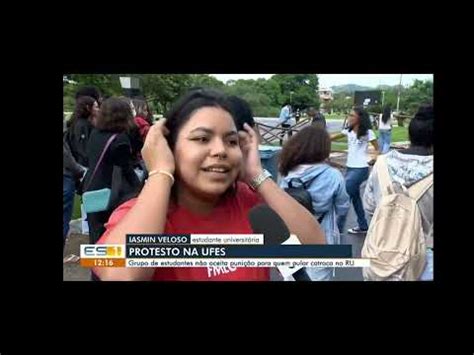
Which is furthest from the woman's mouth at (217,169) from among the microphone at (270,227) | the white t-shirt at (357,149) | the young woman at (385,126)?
the young woman at (385,126)

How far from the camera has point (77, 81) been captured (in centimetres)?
492

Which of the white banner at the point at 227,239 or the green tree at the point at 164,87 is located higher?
the green tree at the point at 164,87

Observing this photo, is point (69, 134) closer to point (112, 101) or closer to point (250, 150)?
point (112, 101)

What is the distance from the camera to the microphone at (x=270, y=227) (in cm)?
A: 489

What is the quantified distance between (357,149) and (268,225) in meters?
0.78

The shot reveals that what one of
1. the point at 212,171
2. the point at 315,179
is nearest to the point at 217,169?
the point at 212,171

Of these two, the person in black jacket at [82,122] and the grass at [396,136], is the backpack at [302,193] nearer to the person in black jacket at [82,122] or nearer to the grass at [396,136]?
the grass at [396,136]

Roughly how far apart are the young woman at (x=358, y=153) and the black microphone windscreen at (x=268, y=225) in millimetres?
398

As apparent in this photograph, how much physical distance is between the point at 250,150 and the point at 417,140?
1121 millimetres

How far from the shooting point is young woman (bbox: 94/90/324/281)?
15.6ft
